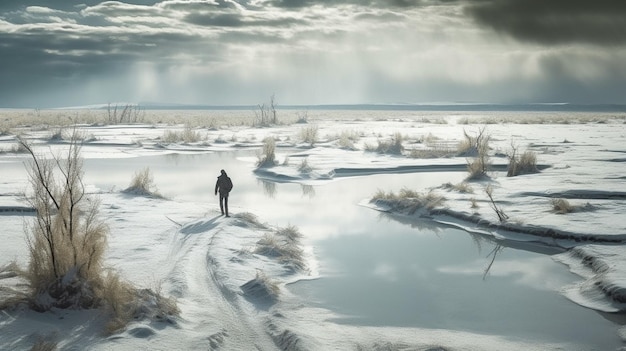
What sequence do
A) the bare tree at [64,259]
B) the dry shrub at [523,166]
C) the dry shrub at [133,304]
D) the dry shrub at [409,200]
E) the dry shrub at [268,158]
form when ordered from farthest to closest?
1. the dry shrub at [268,158]
2. the dry shrub at [523,166]
3. the dry shrub at [409,200]
4. the bare tree at [64,259]
5. the dry shrub at [133,304]

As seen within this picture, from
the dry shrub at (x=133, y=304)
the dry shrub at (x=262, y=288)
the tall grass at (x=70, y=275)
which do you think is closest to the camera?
the dry shrub at (x=133, y=304)

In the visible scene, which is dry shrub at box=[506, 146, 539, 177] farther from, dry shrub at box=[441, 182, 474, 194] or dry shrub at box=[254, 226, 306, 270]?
dry shrub at box=[254, 226, 306, 270]

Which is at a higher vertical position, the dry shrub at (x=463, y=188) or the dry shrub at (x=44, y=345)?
the dry shrub at (x=44, y=345)

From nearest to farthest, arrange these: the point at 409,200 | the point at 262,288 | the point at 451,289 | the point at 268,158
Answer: the point at 262,288
the point at 451,289
the point at 409,200
the point at 268,158

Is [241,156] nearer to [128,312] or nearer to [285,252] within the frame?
[285,252]

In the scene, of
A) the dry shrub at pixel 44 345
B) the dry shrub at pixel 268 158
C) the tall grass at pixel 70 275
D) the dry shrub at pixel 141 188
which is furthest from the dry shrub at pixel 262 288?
the dry shrub at pixel 268 158

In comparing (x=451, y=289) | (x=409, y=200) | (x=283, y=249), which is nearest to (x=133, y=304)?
(x=283, y=249)

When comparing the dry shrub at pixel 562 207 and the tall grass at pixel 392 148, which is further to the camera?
the tall grass at pixel 392 148

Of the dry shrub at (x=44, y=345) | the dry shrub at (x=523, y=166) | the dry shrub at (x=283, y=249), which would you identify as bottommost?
the dry shrub at (x=283, y=249)

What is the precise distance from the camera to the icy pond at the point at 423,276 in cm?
702

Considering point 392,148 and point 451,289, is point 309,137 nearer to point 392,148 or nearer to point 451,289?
point 392,148

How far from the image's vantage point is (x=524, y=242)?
11.4m

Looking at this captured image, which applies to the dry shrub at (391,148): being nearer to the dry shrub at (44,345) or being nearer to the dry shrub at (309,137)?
the dry shrub at (309,137)

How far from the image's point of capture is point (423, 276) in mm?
8984
